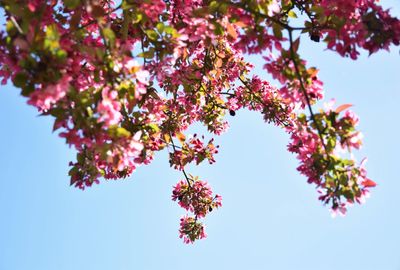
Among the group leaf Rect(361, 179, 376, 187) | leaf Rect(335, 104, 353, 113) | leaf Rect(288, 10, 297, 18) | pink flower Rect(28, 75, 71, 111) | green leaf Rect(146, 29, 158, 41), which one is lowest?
leaf Rect(361, 179, 376, 187)

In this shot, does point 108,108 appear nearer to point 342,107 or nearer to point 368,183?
point 342,107

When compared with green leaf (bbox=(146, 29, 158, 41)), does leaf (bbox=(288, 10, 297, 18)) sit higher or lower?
higher

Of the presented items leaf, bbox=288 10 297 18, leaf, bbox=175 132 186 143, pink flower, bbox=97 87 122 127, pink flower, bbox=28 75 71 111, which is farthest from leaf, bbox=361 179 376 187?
leaf, bbox=175 132 186 143

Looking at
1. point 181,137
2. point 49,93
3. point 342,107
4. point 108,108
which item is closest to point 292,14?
point 342,107

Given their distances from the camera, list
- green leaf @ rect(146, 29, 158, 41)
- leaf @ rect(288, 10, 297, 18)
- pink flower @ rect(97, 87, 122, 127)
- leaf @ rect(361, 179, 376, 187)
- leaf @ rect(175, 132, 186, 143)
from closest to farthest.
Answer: pink flower @ rect(97, 87, 122, 127)
leaf @ rect(361, 179, 376, 187)
green leaf @ rect(146, 29, 158, 41)
leaf @ rect(288, 10, 297, 18)
leaf @ rect(175, 132, 186, 143)

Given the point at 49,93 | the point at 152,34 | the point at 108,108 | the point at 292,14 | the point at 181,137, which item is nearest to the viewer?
the point at 49,93

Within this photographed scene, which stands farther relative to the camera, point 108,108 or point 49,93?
point 108,108

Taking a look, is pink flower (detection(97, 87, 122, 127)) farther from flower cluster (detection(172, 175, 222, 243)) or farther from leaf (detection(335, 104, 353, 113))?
flower cluster (detection(172, 175, 222, 243))

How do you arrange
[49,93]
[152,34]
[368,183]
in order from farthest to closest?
[152,34]
[368,183]
[49,93]

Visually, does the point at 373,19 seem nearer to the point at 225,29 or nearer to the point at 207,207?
the point at 225,29

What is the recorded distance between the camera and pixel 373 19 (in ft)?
10.3

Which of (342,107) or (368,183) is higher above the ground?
(342,107)

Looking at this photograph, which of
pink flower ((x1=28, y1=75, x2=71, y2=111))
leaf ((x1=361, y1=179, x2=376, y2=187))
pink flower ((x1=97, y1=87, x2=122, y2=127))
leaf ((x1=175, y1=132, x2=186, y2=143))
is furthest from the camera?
leaf ((x1=175, y1=132, x2=186, y2=143))

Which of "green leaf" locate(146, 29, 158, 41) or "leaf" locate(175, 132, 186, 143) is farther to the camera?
"leaf" locate(175, 132, 186, 143)
